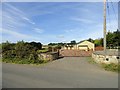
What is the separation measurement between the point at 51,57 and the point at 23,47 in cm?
394

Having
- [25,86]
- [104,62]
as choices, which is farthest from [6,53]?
[25,86]

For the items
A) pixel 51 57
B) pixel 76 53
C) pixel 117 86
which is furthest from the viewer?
pixel 76 53

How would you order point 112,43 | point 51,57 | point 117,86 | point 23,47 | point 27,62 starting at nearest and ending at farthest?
point 117,86 → point 27,62 → point 23,47 → point 51,57 → point 112,43

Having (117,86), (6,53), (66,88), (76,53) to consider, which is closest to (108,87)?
(117,86)

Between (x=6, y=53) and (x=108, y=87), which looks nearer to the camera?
(x=108, y=87)

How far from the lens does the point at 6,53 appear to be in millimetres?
24141

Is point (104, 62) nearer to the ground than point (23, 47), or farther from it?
nearer to the ground

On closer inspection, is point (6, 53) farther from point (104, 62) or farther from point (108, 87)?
point (108, 87)

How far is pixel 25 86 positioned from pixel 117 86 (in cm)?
456

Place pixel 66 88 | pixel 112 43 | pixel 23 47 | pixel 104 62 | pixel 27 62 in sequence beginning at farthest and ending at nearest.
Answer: pixel 112 43 < pixel 23 47 < pixel 27 62 < pixel 104 62 < pixel 66 88

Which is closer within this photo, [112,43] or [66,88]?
[66,88]

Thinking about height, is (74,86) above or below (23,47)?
below

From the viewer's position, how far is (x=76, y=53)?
39.4 metres

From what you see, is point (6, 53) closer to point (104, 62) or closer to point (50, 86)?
point (104, 62)
